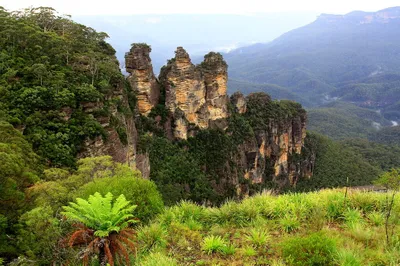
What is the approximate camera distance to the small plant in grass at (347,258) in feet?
24.8

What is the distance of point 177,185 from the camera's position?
43.1m

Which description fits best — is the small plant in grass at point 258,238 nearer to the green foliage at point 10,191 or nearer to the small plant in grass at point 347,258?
the small plant in grass at point 347,258

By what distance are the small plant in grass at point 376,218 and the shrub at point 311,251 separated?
2610 millimetres

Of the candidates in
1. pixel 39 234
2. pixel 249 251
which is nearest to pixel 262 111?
pixel 39 234

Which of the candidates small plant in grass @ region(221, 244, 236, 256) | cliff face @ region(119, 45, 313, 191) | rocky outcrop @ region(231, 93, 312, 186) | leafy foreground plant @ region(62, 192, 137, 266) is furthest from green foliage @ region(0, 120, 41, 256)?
rocky outcrop @ region(231, 93, 312, 186)

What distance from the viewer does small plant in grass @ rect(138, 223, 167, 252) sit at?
9.73 m

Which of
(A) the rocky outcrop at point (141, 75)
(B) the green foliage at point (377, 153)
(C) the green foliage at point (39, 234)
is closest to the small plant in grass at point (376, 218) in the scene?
(C) the green foliage at point (39, 234)

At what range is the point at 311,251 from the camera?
807 cm

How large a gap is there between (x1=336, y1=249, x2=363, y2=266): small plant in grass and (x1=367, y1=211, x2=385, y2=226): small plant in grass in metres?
2.52

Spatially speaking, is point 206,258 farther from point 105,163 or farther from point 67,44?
point 67,44

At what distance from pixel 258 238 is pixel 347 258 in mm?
2447

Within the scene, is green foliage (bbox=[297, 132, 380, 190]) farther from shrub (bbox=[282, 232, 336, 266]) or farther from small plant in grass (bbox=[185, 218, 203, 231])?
shrub (bbox=[282, 232, 336, 266])

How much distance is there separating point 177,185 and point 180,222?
3213 centimetres

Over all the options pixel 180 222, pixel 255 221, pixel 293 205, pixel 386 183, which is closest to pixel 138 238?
pixel 180 222
